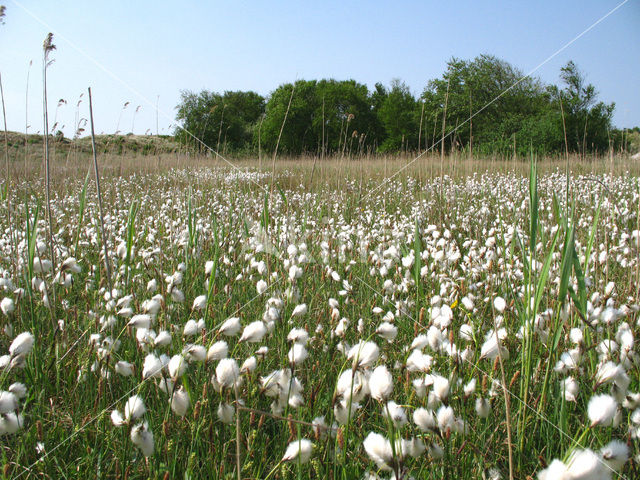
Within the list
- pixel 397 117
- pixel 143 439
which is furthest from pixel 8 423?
pixel 397 117

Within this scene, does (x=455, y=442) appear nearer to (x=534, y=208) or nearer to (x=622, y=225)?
(x=534, y=208)

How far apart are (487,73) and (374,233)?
123ft

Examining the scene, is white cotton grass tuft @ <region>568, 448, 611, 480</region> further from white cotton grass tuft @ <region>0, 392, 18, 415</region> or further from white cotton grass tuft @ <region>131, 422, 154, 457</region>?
white cotton grass tuft @ <region>0, 392, 18, 415</region>

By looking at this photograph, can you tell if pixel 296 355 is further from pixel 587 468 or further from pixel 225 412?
pixel 587 468

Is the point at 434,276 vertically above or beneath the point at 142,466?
above

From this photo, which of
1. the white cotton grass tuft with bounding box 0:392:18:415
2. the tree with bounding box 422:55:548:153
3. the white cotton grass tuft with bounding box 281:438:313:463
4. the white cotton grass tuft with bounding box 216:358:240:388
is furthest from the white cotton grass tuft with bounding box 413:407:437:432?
the tree with bounding box 422:55:548:153

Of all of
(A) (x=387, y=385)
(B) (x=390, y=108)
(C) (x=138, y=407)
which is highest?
(B) (x=390, y=108)

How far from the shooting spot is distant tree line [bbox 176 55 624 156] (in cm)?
1641

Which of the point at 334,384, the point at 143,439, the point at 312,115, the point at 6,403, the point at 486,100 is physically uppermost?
the point at 486,100

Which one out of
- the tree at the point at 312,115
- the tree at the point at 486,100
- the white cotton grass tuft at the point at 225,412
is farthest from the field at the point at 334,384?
the tree at the point at 486,100

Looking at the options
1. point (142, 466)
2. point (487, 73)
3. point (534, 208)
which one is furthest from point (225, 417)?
point (487, 73)

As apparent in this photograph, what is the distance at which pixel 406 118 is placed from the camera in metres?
34.4

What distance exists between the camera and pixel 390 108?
34969 millimetres

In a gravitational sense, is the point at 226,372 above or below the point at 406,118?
below
